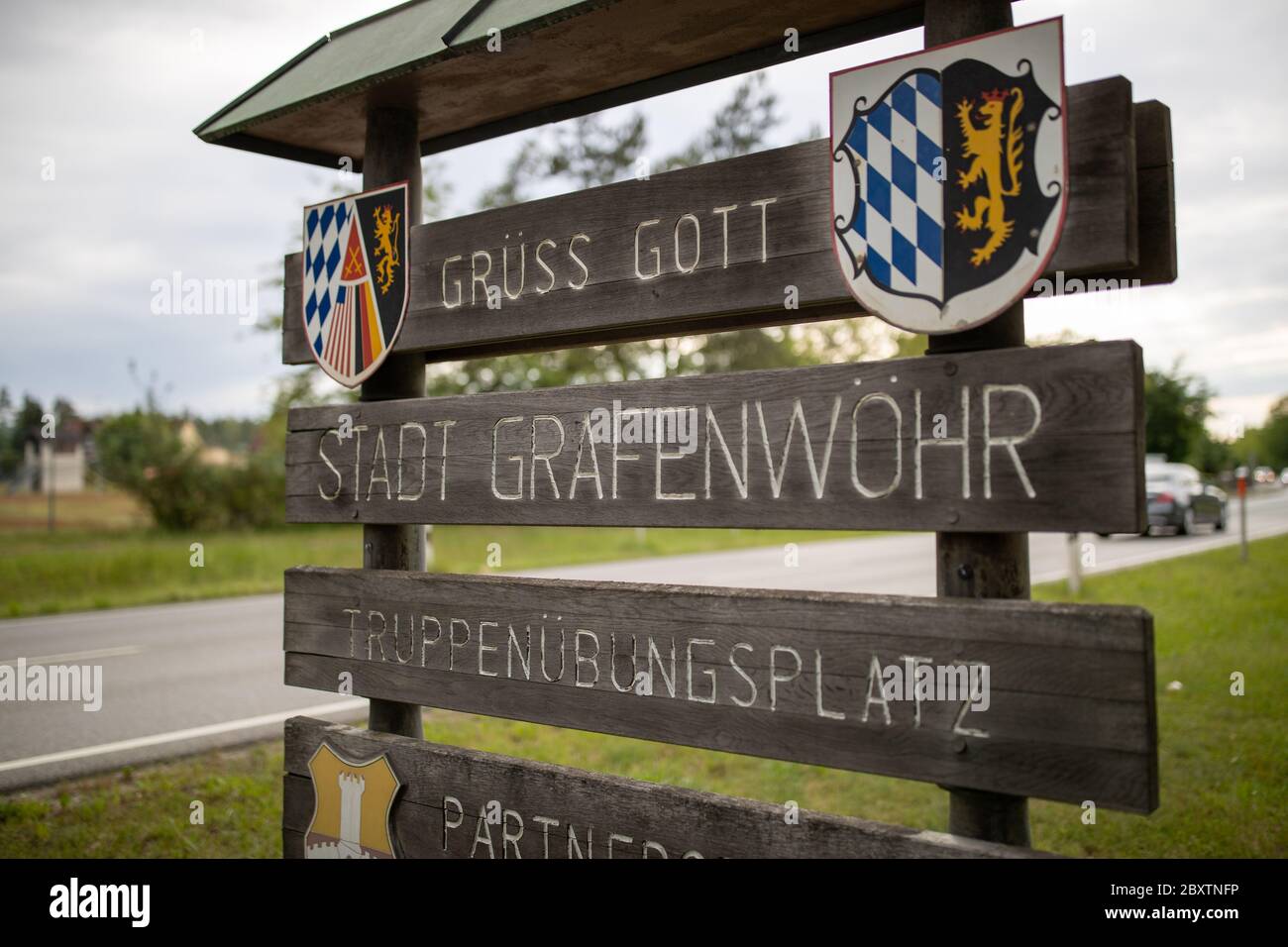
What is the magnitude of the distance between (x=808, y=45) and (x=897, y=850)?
89.4 inches

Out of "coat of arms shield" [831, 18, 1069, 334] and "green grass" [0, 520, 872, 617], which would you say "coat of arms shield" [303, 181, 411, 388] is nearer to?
"coat of arms shield" [831, 18, 1069, 334]

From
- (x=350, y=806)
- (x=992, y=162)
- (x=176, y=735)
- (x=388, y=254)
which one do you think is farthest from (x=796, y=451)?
(x=176, y=735)

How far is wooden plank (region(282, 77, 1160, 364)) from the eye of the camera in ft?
6.57

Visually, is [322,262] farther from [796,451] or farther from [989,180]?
[989,180]

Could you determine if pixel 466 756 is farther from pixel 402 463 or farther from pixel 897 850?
pixel 897 850

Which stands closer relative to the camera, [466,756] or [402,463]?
[466,756]

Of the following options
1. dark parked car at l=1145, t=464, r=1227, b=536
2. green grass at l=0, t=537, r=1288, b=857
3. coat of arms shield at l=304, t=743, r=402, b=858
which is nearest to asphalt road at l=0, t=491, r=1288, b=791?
green grass at l=0, t=537, r=1288, b=857

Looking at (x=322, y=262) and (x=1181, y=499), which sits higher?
(x=322, y=262)

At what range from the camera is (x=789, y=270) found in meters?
2.42

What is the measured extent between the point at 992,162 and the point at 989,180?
0.14ft

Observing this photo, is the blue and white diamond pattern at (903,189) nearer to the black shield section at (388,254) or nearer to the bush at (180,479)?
the black shield section at (388,254)

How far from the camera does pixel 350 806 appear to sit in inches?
125

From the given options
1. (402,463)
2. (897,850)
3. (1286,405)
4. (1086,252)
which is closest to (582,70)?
(402,463)

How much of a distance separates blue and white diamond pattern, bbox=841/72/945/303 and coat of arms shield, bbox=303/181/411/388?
1.72m
